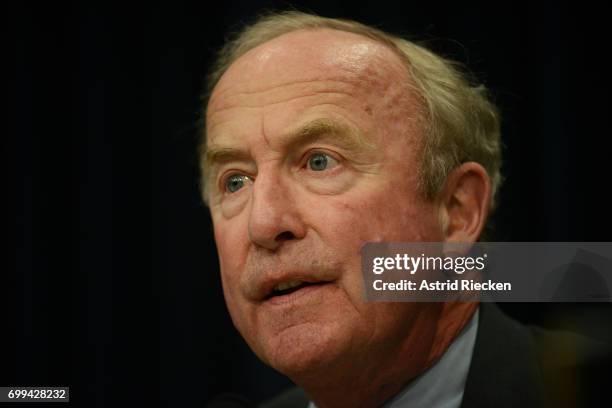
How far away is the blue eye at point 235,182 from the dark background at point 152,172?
472 millimetres

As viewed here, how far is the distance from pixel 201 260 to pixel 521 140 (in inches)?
34.7

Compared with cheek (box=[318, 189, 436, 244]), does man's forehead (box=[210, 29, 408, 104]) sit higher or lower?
higher

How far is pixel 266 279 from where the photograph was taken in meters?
1.39

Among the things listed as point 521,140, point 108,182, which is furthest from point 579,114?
point 108,182

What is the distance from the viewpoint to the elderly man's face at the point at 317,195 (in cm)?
137

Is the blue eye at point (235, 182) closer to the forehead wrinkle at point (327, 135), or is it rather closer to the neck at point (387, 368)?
the forehead wrinkle at point (327, 135)

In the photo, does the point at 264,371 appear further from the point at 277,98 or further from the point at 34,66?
the point at 34,66

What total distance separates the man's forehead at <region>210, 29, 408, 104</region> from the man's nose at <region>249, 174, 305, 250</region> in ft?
0.73

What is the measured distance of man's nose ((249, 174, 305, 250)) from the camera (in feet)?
4.48

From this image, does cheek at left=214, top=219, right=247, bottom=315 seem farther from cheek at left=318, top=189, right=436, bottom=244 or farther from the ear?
the ear

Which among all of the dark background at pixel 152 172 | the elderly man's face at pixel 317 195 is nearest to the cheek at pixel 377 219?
the elderly man's face at pixel 317 195

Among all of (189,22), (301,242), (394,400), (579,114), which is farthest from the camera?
(189,22)

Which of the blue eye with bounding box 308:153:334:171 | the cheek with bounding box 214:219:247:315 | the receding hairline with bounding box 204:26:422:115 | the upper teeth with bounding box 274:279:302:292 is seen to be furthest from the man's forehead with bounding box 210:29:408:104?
the upper teeth with bounding box 274:279:302:292

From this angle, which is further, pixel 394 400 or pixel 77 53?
pixel 77 53
